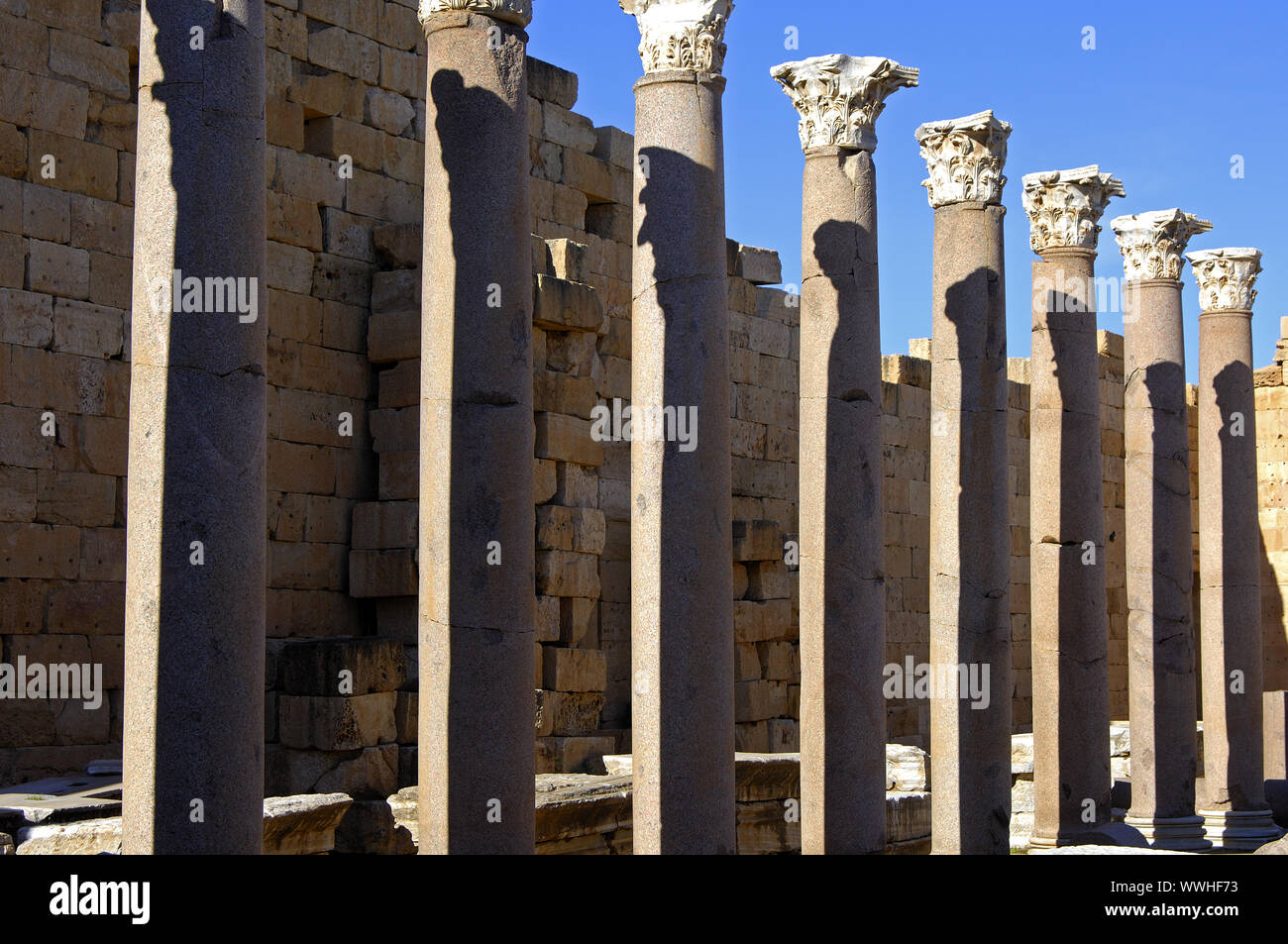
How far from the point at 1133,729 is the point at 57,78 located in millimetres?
13613

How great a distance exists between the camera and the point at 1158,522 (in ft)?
68.0

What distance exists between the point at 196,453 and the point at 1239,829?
15503 mm

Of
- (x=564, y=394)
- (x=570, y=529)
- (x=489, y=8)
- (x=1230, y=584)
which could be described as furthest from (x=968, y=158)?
(x=1230, y=584)

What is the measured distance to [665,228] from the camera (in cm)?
1277

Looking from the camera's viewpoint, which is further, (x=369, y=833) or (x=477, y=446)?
(x=369, y=833)

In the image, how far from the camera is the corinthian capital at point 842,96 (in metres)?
15.0

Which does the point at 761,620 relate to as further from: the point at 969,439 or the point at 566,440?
the point at 969,439

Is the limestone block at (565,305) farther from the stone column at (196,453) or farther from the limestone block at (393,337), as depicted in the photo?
the stone column at (196,453)

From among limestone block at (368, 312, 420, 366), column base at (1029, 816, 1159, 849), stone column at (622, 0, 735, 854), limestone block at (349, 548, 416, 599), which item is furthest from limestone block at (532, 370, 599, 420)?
column base at (1029, 816, 1159, 849)

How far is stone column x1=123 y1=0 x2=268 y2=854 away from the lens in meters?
9.66

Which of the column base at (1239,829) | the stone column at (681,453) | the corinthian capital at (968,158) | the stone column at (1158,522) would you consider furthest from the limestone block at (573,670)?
the column base at (1239,829)

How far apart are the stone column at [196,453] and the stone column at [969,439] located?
8.50 metres

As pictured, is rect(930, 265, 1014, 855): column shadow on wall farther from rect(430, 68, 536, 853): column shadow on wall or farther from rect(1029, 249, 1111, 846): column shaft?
rect(430, 68, 536, 853): column shadow on wall

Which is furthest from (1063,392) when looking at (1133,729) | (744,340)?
(744,340)
